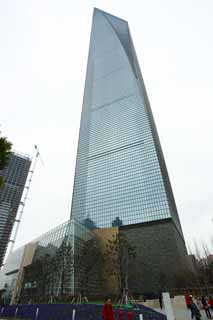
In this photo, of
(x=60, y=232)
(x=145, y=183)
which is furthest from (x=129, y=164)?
(x=60, y=232)

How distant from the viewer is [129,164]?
8294 cm

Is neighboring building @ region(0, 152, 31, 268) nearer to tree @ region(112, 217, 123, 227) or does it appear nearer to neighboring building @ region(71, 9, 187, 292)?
neighboring building @ region(71, 9, 187, 292)

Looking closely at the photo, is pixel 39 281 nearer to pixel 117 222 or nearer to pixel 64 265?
pixel 64 265

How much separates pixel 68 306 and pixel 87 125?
348ft

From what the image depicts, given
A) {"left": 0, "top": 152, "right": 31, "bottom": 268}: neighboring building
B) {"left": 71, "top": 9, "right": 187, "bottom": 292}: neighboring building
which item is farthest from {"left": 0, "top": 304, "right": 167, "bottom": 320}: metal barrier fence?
{"left": 71, "top": 9, "right": 187, "bottom": 292}: neighboring building

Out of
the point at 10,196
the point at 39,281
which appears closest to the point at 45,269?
the point at 39,281

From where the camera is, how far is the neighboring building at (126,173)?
5891cm

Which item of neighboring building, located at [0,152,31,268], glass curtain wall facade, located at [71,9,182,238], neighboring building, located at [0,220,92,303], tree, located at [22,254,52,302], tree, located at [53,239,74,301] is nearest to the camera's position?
tree, located at [53,239,74,301]

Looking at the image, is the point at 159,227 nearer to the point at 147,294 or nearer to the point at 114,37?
the point at 147,294

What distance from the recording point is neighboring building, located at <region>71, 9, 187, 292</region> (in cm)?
5891

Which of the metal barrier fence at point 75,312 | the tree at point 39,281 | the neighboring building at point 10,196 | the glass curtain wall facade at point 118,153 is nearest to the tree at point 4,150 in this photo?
the metal barrier fence at point 75,312

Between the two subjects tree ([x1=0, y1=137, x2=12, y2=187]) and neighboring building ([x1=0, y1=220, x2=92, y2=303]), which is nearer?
tree ([x1=0, y1=137, x2=12, y2=187])

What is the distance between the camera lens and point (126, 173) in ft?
266

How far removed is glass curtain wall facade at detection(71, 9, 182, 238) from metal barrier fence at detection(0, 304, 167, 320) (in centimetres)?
5163
